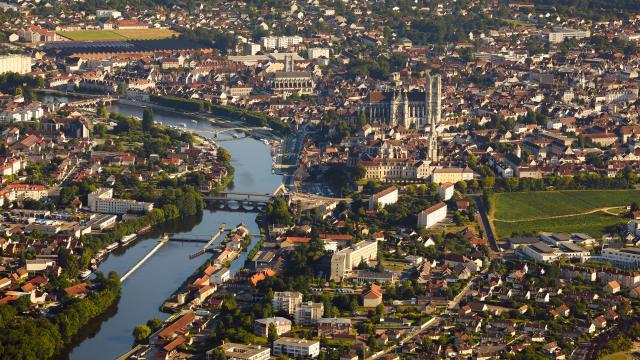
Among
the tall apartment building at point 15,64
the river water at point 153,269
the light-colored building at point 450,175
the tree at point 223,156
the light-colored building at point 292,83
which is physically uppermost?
the tall apartment building at point 15,64

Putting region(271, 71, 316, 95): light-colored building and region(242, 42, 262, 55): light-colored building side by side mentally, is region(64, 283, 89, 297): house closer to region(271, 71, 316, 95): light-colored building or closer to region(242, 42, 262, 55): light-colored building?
region(271, 71, 316, 95): light-colored building

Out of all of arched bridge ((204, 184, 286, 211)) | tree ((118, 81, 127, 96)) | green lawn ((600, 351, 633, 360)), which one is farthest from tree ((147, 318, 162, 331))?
tree ((118, 81, 127, 96))

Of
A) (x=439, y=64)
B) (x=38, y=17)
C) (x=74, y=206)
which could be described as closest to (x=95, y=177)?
(x=74, y=206)

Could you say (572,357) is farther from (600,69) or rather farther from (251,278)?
(600,69)

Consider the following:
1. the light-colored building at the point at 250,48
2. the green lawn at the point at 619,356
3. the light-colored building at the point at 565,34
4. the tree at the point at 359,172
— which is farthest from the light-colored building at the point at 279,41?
the green lawn at the point at 619,356

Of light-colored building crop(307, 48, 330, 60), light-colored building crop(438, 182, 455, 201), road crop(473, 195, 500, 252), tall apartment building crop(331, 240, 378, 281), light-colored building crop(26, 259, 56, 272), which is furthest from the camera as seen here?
light-colored building crop(307, 48, 330, 60)

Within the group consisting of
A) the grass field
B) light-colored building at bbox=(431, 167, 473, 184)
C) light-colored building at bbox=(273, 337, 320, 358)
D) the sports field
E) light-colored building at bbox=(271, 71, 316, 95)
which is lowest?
light-colored building at bbox=(273, 337, 320, 358)

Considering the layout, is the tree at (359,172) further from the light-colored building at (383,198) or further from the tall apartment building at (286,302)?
the tall apartment building at (286,302)
